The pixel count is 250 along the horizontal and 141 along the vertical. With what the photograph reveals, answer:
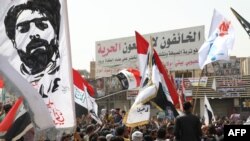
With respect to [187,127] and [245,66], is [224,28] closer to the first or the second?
[187,127]

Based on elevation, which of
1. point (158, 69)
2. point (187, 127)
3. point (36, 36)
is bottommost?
Answer: point (187, 127)

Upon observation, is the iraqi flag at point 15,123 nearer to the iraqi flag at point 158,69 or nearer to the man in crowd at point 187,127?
the man in crowd at point 187,127

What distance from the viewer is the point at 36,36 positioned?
253 inches

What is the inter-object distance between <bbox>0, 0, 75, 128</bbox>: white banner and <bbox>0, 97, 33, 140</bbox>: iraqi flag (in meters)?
1.01

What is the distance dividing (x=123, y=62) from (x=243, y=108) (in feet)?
33.2

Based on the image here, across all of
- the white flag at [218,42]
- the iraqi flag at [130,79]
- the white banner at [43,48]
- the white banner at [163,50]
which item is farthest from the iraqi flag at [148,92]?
the white banner at [163,50]

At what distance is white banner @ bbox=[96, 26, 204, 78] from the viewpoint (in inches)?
1394

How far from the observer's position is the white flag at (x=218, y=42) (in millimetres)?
12500

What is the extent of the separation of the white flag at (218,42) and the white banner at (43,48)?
6.71 metres

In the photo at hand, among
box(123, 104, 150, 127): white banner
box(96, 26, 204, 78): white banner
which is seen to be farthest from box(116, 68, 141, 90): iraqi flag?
box(96, 26, 204, 78): white banner

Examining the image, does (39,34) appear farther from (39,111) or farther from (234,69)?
(234,69)

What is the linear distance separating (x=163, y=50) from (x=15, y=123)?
106 ft

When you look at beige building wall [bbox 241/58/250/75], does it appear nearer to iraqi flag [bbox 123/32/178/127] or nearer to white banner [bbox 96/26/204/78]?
white banner [bbox 96/26/204/78]

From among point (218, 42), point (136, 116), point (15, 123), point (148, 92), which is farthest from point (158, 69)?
point (15, 123)
